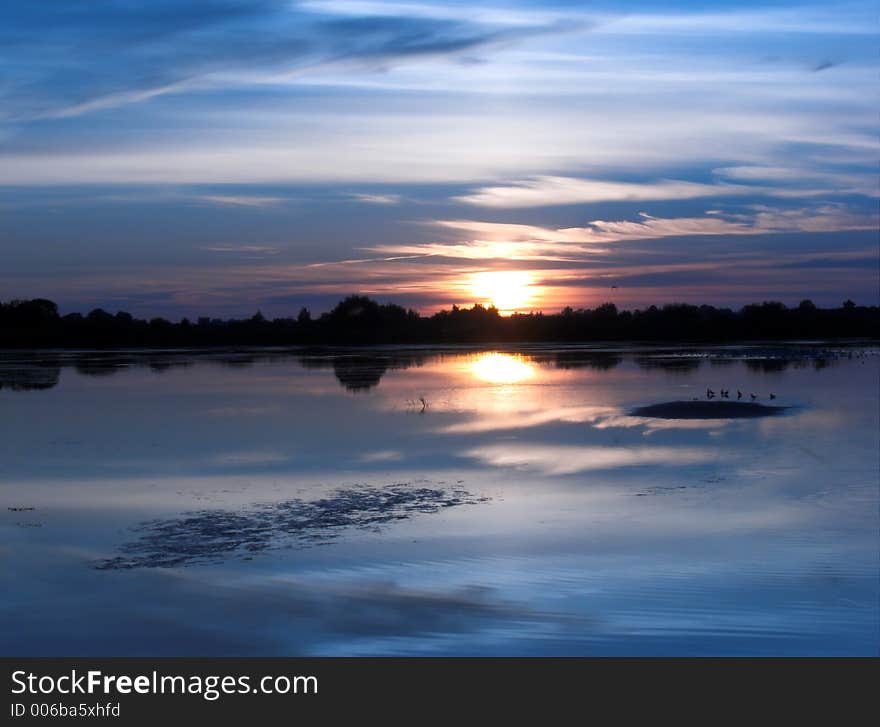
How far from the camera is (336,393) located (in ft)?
97.1

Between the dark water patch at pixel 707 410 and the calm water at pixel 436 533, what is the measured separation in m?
0.82

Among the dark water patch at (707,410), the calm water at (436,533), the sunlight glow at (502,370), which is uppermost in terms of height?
the sunlight glow at (502,370)

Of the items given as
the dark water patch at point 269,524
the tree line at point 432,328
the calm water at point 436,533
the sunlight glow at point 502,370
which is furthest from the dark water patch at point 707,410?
the tree line at point 432,328

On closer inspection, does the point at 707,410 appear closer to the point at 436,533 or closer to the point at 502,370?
the point at 436,533

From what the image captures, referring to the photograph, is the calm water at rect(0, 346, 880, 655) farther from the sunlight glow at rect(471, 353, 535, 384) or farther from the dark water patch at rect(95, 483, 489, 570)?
the sunlight glow at rect(471, 353, 535, 384)

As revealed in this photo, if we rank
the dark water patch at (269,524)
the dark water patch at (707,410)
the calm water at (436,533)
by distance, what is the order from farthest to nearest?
the dark water patch at (707,410), the dark water patch at (269,524), the calm water at (436,533)

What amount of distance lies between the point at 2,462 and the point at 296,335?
2874 inches

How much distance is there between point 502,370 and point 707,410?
64.0 feet

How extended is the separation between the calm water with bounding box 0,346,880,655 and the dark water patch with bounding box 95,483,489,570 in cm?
5

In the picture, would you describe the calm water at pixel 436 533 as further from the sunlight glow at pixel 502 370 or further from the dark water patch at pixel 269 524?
the sunlight glow at pixel 502 370

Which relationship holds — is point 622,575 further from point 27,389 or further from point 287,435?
point 27,389

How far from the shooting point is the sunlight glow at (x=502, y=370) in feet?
122

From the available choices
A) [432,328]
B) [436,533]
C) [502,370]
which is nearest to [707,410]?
[436,533]

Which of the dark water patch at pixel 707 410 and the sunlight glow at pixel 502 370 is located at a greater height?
the sunlight glow at pixel 502 370
